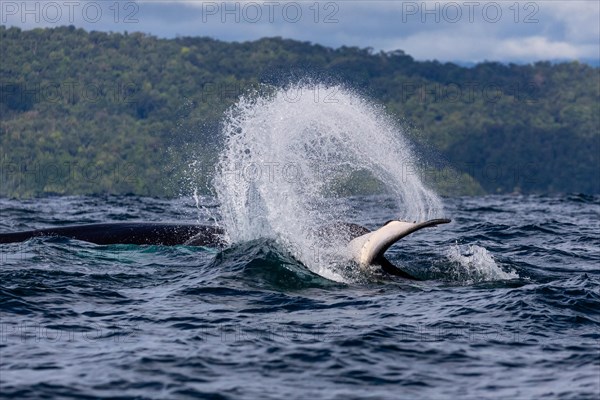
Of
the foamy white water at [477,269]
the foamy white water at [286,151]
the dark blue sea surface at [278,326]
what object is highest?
the foamy white water at [286,151]

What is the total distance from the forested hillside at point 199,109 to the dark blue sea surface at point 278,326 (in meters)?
59.2

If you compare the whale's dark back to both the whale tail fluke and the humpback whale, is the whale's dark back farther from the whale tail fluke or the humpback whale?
the whale tail fluke

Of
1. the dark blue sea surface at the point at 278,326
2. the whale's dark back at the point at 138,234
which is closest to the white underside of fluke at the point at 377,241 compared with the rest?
the dark blue sea surface at the point at 278,326

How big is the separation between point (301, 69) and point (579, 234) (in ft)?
341

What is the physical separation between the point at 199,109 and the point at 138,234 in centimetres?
7588

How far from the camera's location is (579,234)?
935 inches

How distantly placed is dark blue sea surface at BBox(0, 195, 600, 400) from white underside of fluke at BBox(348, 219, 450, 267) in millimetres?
433

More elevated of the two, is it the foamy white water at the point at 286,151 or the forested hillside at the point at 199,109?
the forested hillside at the point at 199,109

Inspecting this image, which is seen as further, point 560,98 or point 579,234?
point 560,98

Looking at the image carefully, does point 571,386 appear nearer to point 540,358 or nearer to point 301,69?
point 540,358

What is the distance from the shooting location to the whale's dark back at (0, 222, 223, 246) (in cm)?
1734

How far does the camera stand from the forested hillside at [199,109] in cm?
8825

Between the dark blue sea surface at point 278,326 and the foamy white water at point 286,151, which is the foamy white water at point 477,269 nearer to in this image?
the dark blue sea surface at point 278,326

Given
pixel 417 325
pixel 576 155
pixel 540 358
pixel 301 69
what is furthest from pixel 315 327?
pixel 301 69
